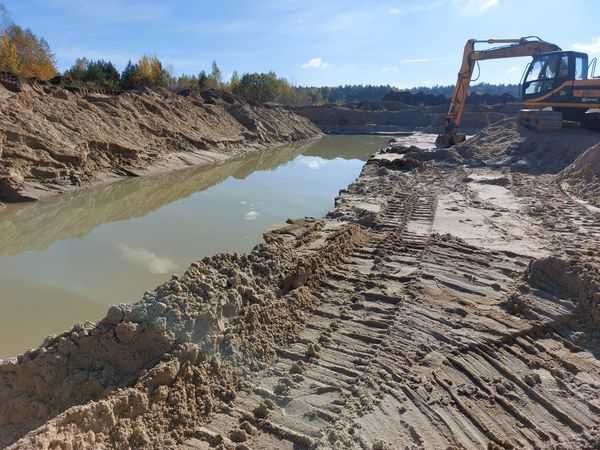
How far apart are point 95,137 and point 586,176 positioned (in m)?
14.6

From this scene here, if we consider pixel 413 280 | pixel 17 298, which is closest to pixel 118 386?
pixel 413 280

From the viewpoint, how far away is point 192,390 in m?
3.26

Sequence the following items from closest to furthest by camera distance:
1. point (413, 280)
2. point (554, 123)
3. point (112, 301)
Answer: point (413, 280)
point (112, 301)
point (554, 123)

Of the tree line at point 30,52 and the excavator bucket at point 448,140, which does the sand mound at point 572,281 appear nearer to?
the excavator bucket at point 448,140

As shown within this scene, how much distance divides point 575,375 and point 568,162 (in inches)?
501

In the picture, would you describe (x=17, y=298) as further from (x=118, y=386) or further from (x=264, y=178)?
(x=264, y=178)

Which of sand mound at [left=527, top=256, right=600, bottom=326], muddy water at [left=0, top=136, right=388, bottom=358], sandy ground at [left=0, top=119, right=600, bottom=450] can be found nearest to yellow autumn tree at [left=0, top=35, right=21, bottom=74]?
muddy water at [left=0, top=136, right=388, bottom=358]

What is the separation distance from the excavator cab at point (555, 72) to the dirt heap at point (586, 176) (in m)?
5.67

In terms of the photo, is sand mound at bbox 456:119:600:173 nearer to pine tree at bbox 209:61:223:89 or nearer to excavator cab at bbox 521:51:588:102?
excavator cab at bbox 521:51:588:102

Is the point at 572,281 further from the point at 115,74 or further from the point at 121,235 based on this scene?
the point at 115,74

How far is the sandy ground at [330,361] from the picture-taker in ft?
9.85

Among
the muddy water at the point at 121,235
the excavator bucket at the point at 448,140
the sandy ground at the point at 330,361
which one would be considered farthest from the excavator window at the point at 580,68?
the sandy ground at the point at 330,361

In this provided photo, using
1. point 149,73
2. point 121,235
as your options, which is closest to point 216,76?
point 149,73

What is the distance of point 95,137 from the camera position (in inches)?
599
